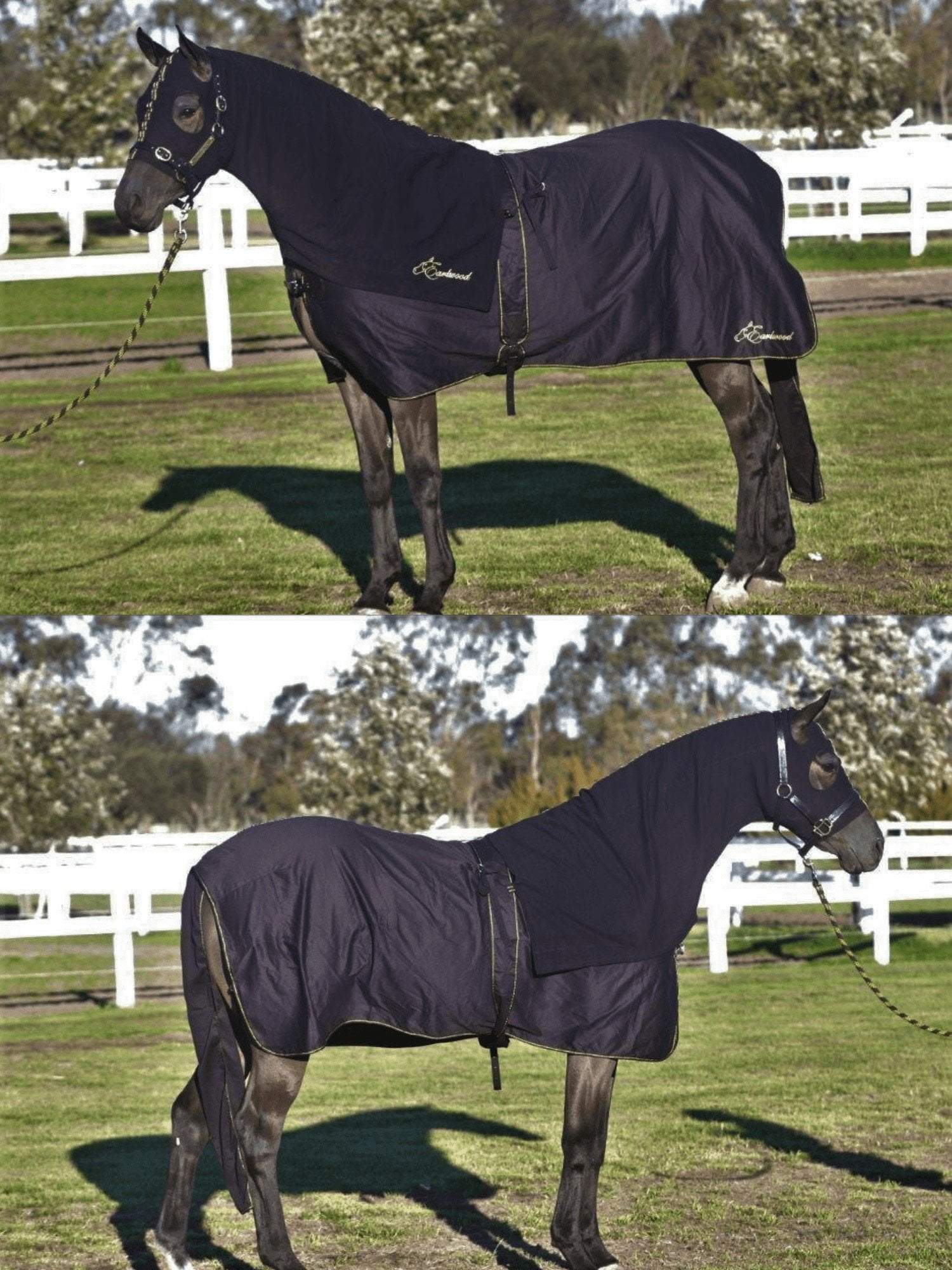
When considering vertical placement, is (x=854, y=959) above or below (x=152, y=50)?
below

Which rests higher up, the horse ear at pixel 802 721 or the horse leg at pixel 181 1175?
the horse ear at pixel 802 721

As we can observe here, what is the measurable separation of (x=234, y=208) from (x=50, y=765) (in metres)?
5.10

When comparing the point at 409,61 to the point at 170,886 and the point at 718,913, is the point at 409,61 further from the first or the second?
the point at 718,913

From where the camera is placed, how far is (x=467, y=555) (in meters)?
10.6

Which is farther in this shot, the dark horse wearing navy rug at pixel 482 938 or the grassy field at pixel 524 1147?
the grassy field at pixel 524 1147

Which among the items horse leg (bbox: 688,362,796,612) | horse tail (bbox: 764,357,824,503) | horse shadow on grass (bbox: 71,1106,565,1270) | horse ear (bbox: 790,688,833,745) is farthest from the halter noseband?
horse shadow on grass (bbox: 71,1106,565,1270)

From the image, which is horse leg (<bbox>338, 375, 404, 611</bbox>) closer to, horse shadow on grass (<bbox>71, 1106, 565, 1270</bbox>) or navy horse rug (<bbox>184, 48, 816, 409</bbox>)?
navy horse rug (<bbox>184, 48, 816, 409</bbox>)

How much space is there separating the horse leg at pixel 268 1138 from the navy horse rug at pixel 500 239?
3.38 metres

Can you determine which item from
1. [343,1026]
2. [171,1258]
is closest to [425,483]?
[343,1026]

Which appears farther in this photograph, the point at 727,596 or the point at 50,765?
the point at 50,765

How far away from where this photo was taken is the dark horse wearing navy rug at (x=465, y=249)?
794cm

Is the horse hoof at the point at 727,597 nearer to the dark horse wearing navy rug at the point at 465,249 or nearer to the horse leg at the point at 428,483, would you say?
the dark horse wearing navy rug at the point at 465,249

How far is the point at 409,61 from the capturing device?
32.1 meters

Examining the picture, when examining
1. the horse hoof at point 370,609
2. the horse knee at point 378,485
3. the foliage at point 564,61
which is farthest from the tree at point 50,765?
the foliage at point 564,61
